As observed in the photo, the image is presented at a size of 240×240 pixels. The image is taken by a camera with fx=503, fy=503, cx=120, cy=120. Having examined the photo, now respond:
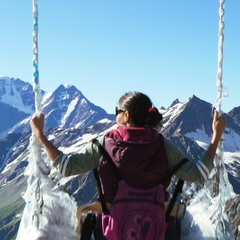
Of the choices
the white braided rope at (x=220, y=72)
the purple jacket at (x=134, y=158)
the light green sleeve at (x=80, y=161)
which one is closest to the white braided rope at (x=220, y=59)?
the white braided rope at (x=220, y=72)

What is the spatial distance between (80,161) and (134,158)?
398mm

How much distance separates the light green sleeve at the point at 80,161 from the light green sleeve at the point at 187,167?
0.52m

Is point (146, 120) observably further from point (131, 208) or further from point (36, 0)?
point (36, 0)

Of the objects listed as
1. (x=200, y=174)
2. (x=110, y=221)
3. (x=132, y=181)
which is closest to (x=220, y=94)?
(x=200, y=174)

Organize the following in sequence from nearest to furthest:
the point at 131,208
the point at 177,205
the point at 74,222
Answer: the point at 131,208
the point at 177,205
the point at 74,222

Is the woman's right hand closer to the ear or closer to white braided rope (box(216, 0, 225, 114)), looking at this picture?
white braided rope (box(216, 0, 225, 114))

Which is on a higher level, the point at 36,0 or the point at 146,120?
the point at 36,0

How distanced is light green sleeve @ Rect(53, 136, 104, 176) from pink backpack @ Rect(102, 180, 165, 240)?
0.26m

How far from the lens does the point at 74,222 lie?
14.0 ft

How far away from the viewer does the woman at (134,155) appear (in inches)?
141

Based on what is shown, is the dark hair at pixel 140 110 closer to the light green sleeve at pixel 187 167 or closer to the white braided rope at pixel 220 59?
the light green sleeve at pixel 187 167

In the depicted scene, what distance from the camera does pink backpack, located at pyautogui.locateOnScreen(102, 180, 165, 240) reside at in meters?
3.54

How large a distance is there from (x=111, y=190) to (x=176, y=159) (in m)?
0.53

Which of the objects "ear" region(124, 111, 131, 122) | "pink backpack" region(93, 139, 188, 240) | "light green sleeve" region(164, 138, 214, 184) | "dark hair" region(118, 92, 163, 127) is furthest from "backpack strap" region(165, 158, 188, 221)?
"ear" region(124, 111, 131, 122)
